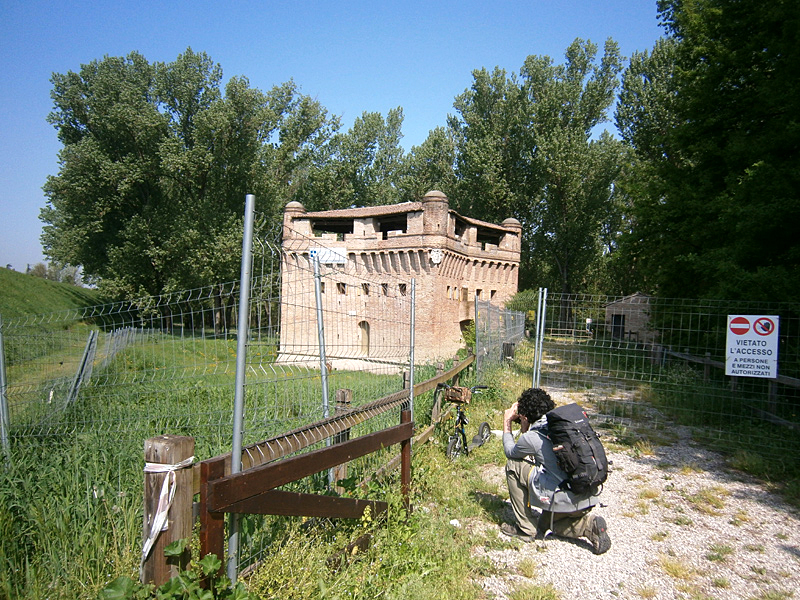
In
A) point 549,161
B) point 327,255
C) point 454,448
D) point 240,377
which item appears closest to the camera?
point 240,377

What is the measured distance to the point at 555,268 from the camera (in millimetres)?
37375

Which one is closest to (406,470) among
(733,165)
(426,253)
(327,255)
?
(733,165)

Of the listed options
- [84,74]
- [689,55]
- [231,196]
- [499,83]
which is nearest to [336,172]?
[231,196]

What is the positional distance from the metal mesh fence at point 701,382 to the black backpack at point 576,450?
3.64 metres

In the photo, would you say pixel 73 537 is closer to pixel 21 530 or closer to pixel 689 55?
pixel 21 530

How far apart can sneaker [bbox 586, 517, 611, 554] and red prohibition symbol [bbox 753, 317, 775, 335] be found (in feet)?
14.2

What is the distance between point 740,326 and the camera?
7125 mm

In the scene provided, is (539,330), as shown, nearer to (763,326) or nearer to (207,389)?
(763,326)

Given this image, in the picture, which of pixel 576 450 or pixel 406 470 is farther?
pixel 406 470

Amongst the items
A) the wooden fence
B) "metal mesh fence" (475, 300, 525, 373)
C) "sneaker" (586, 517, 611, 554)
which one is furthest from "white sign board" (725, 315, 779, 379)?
the wooden fence

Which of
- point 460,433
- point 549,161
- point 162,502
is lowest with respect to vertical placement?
point 460,433

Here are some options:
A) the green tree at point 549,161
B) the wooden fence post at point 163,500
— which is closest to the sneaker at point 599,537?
the wooden fence post at point 163,500

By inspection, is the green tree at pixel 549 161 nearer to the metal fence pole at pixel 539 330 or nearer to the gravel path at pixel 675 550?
the metal fence pole at pixel 539 330

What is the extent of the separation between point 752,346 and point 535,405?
442 cm
